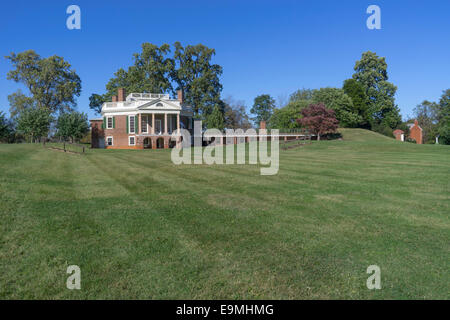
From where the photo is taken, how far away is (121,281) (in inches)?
141

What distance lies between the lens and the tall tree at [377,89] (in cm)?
5862

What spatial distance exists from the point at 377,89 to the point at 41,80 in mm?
65938

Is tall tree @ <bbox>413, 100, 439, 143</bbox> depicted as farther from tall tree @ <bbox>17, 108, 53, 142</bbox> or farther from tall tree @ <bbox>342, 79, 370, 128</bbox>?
tall tree @ <bbox>17, 108, 53, 142</bbox>

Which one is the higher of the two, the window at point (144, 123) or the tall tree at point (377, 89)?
the tall tree at point (377, 89)

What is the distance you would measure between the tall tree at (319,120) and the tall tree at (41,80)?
1766 inches

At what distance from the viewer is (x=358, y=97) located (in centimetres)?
5572

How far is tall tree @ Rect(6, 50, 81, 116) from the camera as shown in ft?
174

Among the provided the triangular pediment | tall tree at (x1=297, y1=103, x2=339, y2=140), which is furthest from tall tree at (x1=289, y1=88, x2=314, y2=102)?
the triangular pediment

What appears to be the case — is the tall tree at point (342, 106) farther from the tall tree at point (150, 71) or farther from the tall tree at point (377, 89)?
the tall tree at point (150, 71)

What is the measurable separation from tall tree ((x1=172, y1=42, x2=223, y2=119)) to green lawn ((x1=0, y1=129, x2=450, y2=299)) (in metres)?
46.9
